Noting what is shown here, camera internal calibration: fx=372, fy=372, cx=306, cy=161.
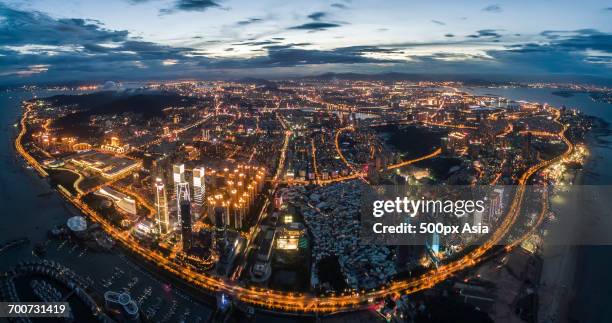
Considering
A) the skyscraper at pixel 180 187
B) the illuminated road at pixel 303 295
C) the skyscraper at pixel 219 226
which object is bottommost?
the illuminated road at pixel 303 295

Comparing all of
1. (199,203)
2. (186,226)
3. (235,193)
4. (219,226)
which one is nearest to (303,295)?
(219,226)

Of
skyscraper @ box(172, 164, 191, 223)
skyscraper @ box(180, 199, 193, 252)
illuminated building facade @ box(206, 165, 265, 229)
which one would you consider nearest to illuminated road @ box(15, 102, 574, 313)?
skyscraper @ box(180, 199, 193, 252)

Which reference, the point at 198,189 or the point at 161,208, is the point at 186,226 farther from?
the point at 198,189

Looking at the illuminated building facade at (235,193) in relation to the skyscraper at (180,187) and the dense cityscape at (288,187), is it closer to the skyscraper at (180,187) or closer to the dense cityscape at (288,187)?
the dense cityscape at (288,187)

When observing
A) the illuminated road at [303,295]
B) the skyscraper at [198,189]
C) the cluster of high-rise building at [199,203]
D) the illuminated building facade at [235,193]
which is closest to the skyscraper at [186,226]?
the cluster of high-rise building at [199,203]

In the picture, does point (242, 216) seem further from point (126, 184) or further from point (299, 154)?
point (299, 154)

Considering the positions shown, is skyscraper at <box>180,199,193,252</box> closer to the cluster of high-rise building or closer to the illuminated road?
the cluster of high-rise building
